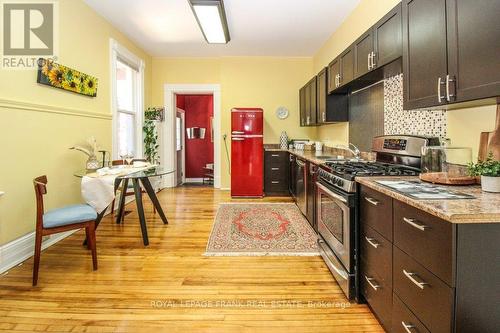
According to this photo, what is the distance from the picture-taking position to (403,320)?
1458mm

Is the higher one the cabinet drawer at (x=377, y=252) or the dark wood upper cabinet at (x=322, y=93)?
the dark wood upper cabinet at (x=322, y=93)

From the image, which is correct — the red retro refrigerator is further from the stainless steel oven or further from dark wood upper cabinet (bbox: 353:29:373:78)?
the stainless steel oven

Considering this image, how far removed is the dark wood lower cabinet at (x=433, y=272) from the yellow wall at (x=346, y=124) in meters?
0.79

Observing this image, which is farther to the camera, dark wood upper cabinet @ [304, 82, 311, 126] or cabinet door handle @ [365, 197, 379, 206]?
dark wood upper cabinet @ [304, 82, 311, 126]

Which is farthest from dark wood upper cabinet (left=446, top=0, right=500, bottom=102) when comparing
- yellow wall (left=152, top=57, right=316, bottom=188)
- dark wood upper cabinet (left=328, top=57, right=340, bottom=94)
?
yellow wall (left=152, top=57, right=316, bottom=188)

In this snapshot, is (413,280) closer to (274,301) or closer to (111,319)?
(274,301)

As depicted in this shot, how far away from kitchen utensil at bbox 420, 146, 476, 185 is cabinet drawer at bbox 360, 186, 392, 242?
35cm

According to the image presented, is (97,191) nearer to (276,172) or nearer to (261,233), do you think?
(261,233)

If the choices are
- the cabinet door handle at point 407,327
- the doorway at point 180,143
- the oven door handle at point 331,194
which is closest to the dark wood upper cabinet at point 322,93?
the oven door handle at point 331,194

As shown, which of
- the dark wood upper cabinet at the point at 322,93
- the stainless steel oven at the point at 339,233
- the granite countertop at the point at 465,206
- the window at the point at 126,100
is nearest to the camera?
the granite countertop at the point at 465,206

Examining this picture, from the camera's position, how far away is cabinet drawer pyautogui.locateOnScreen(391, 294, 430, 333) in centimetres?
133

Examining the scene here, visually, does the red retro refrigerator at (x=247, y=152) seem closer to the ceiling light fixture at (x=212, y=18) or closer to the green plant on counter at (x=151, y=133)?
the ceiling light fixture at (x=212, y=18)

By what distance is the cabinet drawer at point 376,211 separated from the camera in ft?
5.27

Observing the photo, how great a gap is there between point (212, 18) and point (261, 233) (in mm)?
2857
